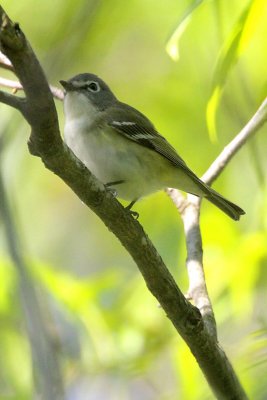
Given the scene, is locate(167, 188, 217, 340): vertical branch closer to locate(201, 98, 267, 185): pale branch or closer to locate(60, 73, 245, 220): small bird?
locate(201, 98, 267, 185): pale branch

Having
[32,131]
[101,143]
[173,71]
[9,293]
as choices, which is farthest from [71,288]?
[173,71]

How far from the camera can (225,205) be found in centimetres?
476

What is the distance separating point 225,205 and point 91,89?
4.22 ft

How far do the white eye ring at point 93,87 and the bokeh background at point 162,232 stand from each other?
224 mm

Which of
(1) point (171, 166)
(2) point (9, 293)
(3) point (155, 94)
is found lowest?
(2) point (9, 293)

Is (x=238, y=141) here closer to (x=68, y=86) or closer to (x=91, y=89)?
(x=68, y=86)


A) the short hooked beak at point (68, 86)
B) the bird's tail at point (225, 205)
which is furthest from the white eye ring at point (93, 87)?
the bird's tail at point (225, 205)

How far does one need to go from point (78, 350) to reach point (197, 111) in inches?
84.6

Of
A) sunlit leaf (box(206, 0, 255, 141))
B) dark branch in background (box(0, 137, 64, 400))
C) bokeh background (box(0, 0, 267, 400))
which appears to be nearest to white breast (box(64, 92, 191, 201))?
bokeh background (box(0, 0, 267, 400))

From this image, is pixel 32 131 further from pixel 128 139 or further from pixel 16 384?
pixel 128 139

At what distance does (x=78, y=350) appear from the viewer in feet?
13.4

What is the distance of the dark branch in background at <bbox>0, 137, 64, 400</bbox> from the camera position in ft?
5.92

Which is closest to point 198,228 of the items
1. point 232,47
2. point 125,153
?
point 125,153

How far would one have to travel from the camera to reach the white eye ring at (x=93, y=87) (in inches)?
210
